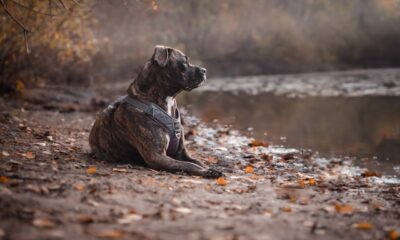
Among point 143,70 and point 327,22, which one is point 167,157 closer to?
point 143,70

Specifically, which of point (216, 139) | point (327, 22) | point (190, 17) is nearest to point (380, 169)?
point (216, 139)

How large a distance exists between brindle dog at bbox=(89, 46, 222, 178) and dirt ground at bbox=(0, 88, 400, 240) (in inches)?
9.6

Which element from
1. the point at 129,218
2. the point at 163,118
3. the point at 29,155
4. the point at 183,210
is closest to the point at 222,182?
the point at 163,118

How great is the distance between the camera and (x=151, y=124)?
22.0 ft

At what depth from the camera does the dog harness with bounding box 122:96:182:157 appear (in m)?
6.75

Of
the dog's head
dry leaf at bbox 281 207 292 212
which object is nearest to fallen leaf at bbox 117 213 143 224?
dry leaf at bbox 281 207 292 212

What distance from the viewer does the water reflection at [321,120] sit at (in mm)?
10961

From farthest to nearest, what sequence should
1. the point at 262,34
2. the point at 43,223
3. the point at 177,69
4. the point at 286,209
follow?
the point at 262,34 < the point at 177,69 < the point at 286,209 < the point at 43,223

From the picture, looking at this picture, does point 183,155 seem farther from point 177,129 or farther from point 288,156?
point 288,156

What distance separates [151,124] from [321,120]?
9.74 m

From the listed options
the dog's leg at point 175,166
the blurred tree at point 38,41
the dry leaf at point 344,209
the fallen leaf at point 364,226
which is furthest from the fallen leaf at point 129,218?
the blurred tree at point 38,41

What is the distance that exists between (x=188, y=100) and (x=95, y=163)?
14692 millimetres

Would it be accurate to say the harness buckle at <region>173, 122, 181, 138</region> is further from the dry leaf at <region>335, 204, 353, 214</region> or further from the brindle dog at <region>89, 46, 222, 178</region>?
the dry leaf at <region>335, 204, 353, 214</region>

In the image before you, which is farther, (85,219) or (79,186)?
(79,186)
